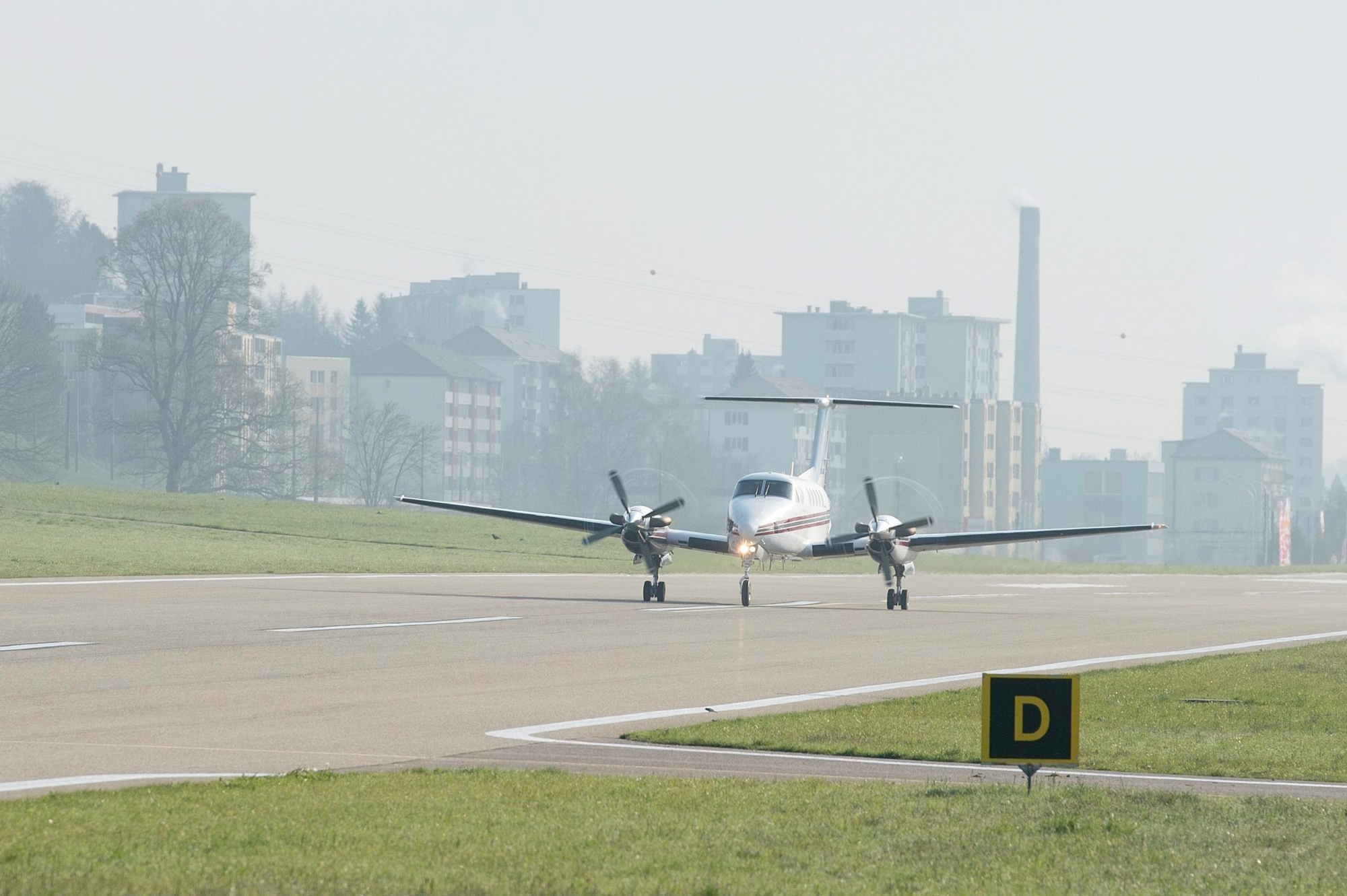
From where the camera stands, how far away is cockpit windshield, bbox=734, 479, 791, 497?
4066 cm

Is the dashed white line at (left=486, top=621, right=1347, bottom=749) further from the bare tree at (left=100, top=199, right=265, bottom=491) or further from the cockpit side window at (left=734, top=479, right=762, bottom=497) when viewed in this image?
the bare tree at (left=100, top=199, right=265, bottom=491)

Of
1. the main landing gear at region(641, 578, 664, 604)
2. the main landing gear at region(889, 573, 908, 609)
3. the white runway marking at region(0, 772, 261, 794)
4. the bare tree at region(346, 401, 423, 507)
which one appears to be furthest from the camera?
the bare tree at region(346, 401, 423, 507)

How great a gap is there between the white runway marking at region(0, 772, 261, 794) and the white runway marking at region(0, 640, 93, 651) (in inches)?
471

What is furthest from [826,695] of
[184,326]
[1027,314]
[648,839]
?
[1027,314]

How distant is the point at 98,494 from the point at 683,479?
290 ft

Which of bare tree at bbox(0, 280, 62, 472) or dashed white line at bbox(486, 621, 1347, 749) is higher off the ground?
bare tree at bbox(0, 280, 62, 472)

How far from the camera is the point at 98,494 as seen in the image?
7450cm

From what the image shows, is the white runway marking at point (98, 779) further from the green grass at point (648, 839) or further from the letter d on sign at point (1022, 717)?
the letter d on sign at point (1022, 717)

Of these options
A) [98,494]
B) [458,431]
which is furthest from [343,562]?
[458,431]

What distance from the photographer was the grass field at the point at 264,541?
52.5 metres

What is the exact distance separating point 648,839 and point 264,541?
187 ft

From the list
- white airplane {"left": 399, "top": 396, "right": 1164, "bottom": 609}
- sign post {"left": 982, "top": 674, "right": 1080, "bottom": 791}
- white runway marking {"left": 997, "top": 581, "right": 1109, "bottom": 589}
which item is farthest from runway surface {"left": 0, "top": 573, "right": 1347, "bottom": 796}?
white runway marking {"left": 997, "top": 581, "right": 1109, "bottom": 589}

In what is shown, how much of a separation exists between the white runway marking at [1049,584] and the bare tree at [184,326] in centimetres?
4972

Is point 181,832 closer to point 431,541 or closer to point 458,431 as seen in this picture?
point 431,541
